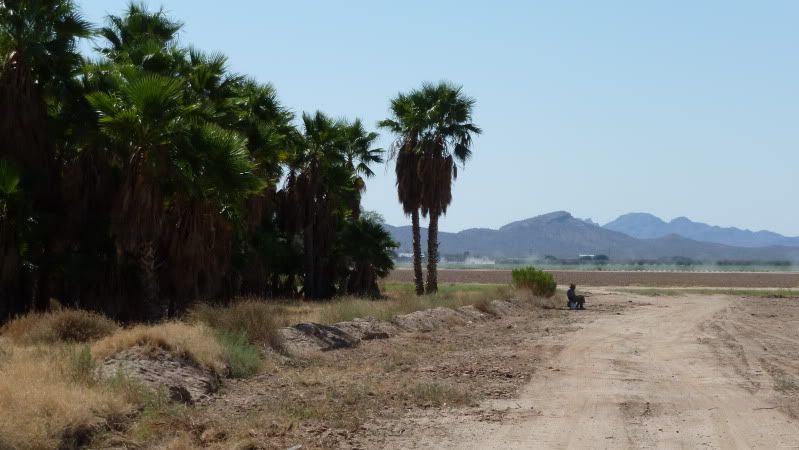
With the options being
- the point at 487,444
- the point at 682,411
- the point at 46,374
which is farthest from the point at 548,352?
the point at 46,374

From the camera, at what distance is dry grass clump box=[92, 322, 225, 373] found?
13.7 meters

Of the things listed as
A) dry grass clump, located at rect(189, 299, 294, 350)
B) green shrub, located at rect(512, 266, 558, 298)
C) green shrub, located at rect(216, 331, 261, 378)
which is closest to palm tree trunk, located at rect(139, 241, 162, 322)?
dry grass clump, located at rect(189, 299, 294, 350)

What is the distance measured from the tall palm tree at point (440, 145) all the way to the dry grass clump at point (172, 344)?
29507 mm

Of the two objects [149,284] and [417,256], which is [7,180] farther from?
[417,256]

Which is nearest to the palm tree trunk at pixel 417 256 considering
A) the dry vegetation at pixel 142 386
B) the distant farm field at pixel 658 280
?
the dry vegetation at pixel 142 386

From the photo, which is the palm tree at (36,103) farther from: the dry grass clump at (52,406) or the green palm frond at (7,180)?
the dry grass clump at (52,406)

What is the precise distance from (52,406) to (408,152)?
117 feet

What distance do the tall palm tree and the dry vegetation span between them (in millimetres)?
22921

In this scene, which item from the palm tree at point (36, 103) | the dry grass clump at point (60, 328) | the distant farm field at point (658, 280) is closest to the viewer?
the dry grass clump at point (60, 328)

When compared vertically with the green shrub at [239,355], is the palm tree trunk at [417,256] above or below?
above

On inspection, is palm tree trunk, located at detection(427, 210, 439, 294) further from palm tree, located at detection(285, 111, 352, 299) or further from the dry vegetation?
the dry vegetation

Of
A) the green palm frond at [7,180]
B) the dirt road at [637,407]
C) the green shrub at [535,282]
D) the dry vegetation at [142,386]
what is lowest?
the dirt road at [637,407]

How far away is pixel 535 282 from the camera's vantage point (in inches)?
1754

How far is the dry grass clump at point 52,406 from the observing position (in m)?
8.91
